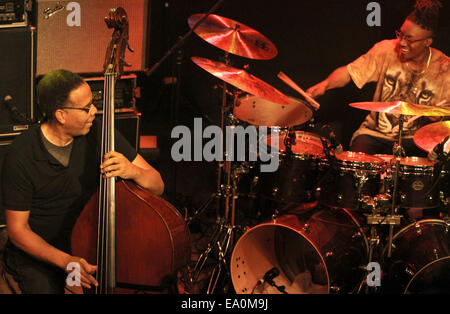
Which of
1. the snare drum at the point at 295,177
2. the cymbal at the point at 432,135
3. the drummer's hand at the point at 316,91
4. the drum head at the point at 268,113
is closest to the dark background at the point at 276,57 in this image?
the drummer's hand at the point at 316,91

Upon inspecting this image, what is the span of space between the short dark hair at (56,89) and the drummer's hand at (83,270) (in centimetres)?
72

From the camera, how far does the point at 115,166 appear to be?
224 centimetres

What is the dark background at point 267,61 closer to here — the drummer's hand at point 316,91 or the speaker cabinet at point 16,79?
the drummer's hand at point 316,91

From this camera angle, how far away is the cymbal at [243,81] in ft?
10.1

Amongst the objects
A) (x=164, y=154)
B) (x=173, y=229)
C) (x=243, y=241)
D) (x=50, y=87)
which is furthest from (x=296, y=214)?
(x=164, y=154)

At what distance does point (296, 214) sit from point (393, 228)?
62 centimetres

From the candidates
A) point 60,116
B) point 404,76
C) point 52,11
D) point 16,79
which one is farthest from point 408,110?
point 16,79

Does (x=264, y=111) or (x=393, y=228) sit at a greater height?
(x=264, y=111)

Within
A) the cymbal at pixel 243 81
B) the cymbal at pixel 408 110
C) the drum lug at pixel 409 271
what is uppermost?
the cymbal at pixel 243 81

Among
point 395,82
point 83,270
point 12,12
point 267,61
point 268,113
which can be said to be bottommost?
point 83,270

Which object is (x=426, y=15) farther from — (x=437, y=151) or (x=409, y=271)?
(x=409, y=271)

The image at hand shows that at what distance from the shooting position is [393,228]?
10.8 feet

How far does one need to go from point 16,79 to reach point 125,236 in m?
1.85
